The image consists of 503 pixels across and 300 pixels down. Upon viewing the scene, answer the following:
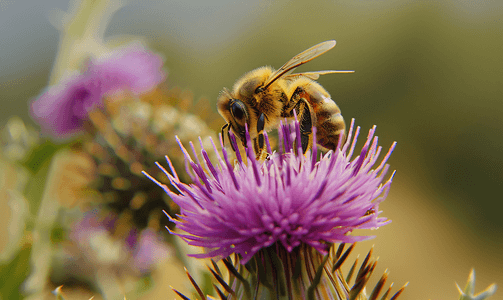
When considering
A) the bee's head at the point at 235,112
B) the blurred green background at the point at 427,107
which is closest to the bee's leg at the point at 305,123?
the bee's head at the point at 235,112

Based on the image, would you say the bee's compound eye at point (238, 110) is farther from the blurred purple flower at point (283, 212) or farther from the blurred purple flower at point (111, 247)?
the blurred purple flower at point (111, 247)

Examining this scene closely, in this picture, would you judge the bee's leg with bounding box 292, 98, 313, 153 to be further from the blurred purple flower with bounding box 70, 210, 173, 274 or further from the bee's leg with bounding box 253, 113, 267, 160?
the blurred purple flower with bounding box 70, 210, 173, 274

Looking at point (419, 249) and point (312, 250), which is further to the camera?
point (419, 249)

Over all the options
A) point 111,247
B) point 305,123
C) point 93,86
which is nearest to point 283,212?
point 305,123

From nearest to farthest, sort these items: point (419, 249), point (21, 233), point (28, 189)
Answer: point (21, 233) < point (28, 189) < point (419, 249)

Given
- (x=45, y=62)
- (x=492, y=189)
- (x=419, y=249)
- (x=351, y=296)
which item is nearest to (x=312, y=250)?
(x=351, y=296)

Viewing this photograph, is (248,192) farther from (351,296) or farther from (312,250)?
(351,296)
